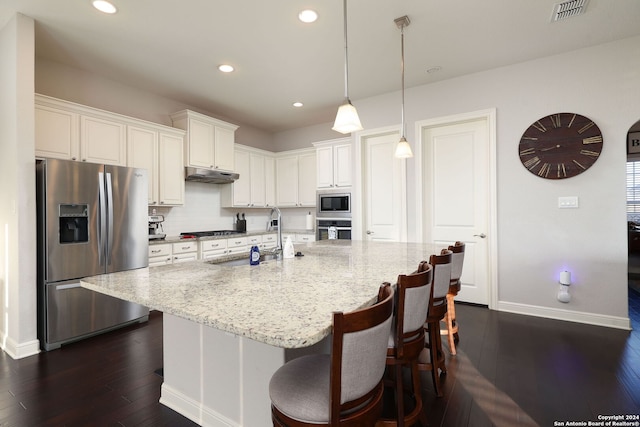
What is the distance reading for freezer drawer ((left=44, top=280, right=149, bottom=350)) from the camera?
2658mm

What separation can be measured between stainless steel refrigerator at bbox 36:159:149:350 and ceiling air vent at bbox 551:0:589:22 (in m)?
4.21

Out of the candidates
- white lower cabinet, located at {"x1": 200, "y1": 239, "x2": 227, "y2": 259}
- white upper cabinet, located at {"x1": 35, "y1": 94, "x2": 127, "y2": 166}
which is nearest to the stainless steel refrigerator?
white upper cabinet, located at {"x1": 35, "y1": 94, "x2": 127, "y2": 166}

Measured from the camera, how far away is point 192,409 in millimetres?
1732

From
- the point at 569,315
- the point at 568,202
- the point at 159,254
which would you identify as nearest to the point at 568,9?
the point at 568,202

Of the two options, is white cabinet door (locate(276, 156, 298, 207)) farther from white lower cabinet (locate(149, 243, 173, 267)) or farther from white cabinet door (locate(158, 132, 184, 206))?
white lower cabinet (locate(149, 243, 173, 267))

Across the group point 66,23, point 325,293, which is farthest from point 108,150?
point 325,293

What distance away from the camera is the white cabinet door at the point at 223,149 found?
4559 mm

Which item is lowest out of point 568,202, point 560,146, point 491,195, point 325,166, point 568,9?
point 568,202

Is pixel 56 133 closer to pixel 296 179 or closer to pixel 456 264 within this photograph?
pixel 296 179

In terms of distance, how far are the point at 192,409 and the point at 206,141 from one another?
360 cm

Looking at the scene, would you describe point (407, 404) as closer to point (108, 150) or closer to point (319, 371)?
point (319, 371)

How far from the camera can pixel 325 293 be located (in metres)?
1.27

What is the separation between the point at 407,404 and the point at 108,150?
3798mm

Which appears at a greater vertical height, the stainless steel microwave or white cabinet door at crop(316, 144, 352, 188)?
white cabinet door at crop(316, 144, 352, 188)
